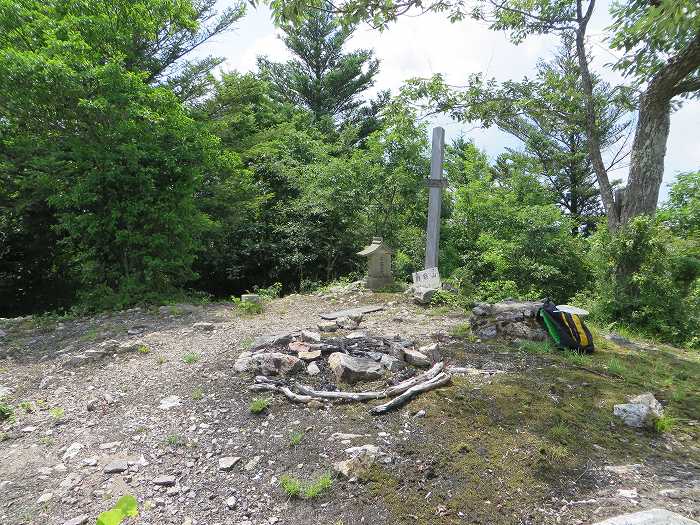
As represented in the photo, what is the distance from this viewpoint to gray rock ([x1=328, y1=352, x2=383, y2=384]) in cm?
363

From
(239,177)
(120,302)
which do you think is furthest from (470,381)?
(239,177)

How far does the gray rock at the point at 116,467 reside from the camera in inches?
110

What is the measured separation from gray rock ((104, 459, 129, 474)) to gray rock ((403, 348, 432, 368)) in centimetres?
227

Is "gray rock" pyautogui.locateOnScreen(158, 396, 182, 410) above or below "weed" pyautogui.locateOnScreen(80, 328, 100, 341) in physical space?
below

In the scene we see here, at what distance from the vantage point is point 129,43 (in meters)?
7.87

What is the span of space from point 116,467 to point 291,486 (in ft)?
3.87

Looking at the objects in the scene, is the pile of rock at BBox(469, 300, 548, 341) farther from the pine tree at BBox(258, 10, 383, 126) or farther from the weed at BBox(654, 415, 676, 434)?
the pine tree at BBox(258, 10, 383, 126)

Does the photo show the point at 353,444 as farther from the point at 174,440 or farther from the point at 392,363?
the point at 174,440

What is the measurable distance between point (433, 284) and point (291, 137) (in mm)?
8369

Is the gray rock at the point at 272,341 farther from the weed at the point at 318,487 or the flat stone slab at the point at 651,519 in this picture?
the flat stone slab at the point at 651,519

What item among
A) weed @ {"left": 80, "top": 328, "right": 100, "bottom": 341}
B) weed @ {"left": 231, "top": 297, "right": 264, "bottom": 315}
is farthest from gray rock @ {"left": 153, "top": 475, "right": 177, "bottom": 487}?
weed @ {"left": 231, "top": 297, "right": 264, "bottom": 315}

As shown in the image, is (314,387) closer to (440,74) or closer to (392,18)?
(392,18)

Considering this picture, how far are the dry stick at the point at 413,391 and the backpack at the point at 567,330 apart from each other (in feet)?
5.49

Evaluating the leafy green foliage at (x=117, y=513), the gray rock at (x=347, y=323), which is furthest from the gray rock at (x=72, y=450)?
the gray rock at (x=347, y=323)
